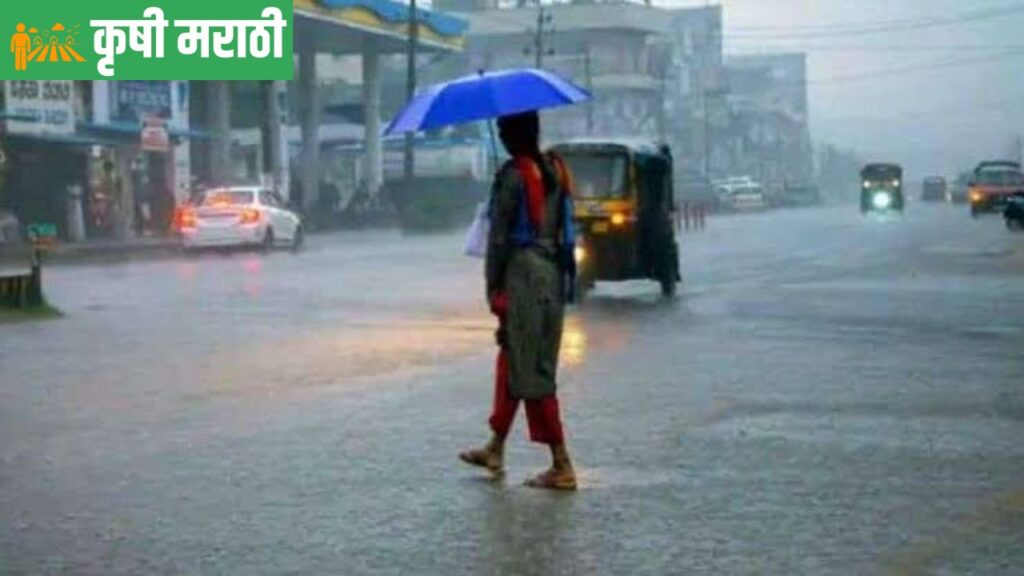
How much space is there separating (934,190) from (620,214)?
102922 millimetres

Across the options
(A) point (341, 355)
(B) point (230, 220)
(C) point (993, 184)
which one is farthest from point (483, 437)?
(C) point (993, 184)

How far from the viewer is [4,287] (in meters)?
20.0

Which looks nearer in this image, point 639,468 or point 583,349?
point 639,468

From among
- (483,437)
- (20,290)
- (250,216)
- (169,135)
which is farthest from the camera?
(169,135)

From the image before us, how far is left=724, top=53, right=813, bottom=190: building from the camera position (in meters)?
153

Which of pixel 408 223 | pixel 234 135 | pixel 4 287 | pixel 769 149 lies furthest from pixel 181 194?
pixel 769 149

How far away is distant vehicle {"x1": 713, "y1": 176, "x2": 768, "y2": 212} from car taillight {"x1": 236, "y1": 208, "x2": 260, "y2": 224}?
55173 mm

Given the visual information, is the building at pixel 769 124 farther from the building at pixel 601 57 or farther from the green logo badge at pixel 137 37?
the green logo badge at pixel 137 37

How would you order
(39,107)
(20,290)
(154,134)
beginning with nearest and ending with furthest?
(20,290) < (39,107) < (154,134)

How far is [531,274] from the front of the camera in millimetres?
8555

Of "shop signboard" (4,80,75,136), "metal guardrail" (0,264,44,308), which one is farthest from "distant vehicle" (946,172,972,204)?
"metal guardrail" (0,264,44,308)

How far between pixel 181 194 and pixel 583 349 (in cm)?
4225

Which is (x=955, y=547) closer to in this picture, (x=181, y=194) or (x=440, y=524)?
(x=440, y=524)

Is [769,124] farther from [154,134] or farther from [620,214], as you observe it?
[620,214]
